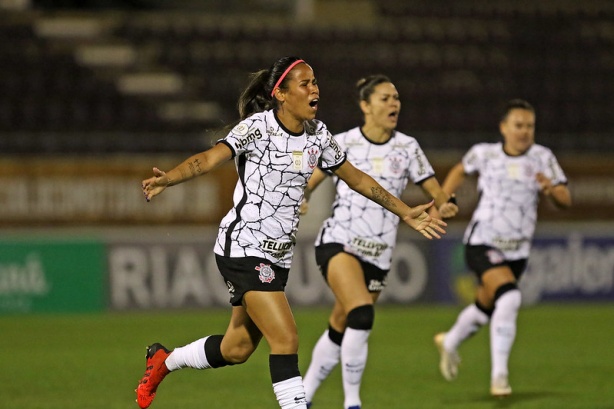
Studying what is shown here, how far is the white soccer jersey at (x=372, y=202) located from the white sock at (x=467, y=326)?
1.86 m

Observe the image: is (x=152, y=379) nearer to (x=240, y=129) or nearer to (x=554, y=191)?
(x=240, y=129)

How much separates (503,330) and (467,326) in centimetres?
79

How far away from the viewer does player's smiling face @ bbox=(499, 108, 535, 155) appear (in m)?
9.30

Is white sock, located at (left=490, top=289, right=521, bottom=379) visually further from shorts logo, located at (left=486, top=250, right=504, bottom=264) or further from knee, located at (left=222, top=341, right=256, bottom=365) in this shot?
knee, located at (left=222, top=341, right=256, bottom=365)

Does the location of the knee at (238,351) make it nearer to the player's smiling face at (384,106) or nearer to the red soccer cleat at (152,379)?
the red soccer cleat at (152,379)

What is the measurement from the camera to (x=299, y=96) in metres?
6.27

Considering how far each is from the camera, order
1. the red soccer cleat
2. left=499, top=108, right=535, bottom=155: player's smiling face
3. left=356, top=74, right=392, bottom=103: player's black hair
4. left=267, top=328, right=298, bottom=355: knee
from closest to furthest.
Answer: left=267, top=328, right=298, bottom=355: knee < the red soccer cleat < left=356, top=74, right=392, bottom=103: player's black hair < left=499, top=108, right=535, bottom=155: player's smiling face

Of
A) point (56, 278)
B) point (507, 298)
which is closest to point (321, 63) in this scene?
point (56, 278)

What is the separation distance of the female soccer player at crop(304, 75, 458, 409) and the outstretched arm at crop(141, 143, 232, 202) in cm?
203

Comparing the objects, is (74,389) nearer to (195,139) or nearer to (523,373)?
(523,373)

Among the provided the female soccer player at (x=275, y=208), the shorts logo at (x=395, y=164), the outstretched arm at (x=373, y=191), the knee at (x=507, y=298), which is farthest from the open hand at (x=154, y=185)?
the knee at (x=507, y=298)

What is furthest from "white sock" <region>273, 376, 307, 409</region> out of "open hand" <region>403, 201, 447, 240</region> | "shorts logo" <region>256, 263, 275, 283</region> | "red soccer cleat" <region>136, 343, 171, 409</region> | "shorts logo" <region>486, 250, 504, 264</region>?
"shorts logo" <region>486, 250, 504, 264</region>

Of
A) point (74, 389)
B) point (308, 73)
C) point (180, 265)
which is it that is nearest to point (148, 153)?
point (180, 265)

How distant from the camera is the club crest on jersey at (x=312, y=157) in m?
6.38
